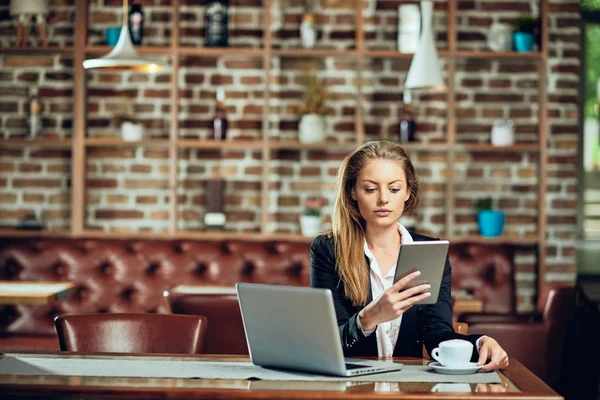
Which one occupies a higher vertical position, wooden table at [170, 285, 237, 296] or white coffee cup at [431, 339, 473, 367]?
white coffee cup at [431, 339, 473, 367]

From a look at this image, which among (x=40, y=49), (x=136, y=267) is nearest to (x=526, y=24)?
(x=136, y=267)

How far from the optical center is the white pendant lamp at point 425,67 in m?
4.66

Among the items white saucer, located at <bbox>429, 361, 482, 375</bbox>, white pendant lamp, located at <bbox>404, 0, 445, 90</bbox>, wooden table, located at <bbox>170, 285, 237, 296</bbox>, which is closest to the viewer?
white saucer, located at <bbox>429, 361, 482, 375</bbox>

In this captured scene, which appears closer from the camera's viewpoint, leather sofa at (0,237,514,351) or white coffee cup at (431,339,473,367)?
white coffee cup at (431,339,473,367)

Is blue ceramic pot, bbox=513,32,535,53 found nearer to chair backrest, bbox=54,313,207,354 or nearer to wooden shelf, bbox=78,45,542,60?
wooden shelf, bbox=78,45,542,60

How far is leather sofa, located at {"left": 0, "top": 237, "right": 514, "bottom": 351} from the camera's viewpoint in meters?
4.83

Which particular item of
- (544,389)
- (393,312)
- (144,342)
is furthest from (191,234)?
(544,389)

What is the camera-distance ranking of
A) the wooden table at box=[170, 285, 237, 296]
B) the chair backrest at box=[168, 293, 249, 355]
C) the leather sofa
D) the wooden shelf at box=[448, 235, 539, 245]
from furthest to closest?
the wooden shelf at box=[448, 235, 539, 245] → the leather sofa → the wooden table at box=[170, 285, 237, 296] → the chair backrest at box=[168, 293, 249, 355]

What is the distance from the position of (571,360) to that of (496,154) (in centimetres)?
149

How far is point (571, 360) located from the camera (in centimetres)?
415

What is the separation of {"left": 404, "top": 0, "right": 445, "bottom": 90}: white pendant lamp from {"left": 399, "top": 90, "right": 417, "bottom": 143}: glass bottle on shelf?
0.40 meters

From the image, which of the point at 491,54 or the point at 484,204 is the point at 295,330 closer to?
the point at 484,204

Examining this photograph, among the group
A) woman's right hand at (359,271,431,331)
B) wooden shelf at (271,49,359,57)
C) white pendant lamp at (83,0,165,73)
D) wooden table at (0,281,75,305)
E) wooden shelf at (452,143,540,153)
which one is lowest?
wooden table at (0,281,75,305)

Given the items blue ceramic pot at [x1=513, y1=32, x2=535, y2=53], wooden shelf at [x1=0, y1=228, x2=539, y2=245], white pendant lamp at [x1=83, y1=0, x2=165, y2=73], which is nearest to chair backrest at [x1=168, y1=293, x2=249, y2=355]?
white pendant lamp at [x1=83, y1=0, x2=165, y2=73]
